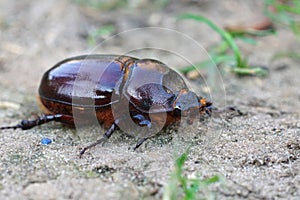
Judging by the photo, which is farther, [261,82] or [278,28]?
[278,28]

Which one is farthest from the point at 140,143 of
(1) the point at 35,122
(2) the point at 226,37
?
(2) the point at 226,37

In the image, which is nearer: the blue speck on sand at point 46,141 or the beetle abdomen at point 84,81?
the blue speck on sand at point 46,141

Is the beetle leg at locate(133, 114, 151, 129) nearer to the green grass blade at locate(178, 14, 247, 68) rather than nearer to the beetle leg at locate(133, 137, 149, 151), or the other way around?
the beetle leg at locate(133, 137, 149, 151)

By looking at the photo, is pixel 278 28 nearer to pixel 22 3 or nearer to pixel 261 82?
pixel 261 82

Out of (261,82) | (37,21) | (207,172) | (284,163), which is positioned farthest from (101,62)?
(37,21)

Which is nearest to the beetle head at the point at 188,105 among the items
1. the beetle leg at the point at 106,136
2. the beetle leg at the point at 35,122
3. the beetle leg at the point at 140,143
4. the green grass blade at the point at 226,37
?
the beetle leg at the point at 140,143

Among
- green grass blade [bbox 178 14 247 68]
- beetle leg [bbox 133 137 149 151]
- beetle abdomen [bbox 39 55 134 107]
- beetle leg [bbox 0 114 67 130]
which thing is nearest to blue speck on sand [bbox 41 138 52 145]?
beetle leg [bbox 0 114 67 130]

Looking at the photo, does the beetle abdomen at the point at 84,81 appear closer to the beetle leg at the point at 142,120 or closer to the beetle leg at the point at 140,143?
the beetle leg at the point at 142,120
